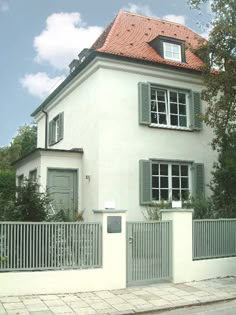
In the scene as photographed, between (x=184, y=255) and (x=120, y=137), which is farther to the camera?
(x=120, y=137)

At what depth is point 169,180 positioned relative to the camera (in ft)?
54.5

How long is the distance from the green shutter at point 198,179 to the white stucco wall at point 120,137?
0.25 m

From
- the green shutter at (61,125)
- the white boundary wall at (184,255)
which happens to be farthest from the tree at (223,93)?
the green shutter at (61,125)

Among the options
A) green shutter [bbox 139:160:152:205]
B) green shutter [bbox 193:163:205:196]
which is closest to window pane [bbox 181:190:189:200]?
green shutter [bbox 193:163:205:196]

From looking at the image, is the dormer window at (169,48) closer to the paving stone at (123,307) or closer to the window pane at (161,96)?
the window pane at (161,96)

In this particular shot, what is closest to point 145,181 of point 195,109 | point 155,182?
point 155,182

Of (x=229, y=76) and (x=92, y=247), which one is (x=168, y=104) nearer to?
(x=229, y=76)

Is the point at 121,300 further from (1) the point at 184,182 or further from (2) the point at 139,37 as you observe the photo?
(2) the point at 139,37

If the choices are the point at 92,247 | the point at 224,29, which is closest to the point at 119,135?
the point at 224,29

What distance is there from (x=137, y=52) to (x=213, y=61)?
111 inches

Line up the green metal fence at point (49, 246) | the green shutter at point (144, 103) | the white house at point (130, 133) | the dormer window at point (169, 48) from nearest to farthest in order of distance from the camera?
A: the green metal fence at point (49, 246) < the white house at point (130, 133) < the green shutter at point (144, 103) < the dormer window at point (169, 48)

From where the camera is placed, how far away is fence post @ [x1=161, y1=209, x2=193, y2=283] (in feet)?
36.5

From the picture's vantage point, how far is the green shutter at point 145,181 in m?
15.7

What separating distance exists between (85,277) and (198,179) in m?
8.00
